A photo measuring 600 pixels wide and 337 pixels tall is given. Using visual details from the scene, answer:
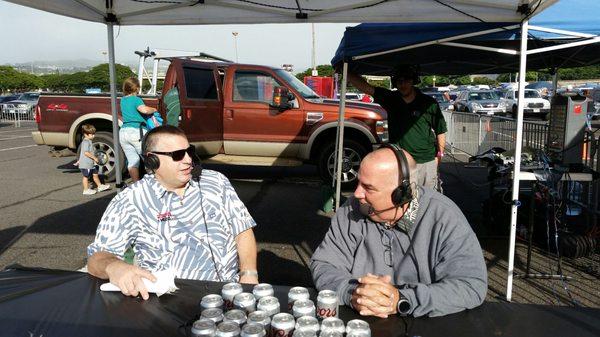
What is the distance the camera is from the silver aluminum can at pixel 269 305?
5.20 feet

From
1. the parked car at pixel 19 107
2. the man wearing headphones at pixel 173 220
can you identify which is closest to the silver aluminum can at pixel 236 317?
the man wearing headphones at pixel 173 220

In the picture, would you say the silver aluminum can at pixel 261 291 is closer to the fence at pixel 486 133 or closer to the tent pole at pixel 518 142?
the tent pole at pixel 518 142

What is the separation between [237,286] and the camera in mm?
1750

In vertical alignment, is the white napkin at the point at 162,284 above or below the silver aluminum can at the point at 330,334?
below

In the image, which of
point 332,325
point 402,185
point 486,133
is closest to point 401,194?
point 402,185

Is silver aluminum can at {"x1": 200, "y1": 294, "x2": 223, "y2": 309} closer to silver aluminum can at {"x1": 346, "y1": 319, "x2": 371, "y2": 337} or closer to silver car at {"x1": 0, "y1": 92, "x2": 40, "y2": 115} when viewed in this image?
silver aluminum can at {"x1": 346, "y1": 319, "x2": 371, "y2": 337}

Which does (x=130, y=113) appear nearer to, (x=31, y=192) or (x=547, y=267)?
(x=31, y=192)

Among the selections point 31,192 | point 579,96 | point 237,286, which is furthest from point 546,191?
point 31,192

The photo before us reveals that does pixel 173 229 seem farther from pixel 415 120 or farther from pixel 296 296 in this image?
pixel 415 120

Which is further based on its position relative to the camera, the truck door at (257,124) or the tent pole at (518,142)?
the truck door at (257,124)

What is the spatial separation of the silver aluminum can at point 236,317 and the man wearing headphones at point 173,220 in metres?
1.07

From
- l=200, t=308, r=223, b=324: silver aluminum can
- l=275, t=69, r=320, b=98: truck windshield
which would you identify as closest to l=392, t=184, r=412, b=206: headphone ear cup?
l=200, t=308, r=223, b=324: silver aluminum can

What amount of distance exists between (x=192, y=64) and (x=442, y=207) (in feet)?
25.2

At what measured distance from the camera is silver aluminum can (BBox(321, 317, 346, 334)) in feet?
4.68
